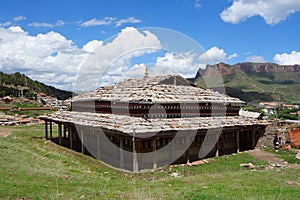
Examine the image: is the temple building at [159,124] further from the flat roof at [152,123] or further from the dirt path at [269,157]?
the dirt path at [269,157]

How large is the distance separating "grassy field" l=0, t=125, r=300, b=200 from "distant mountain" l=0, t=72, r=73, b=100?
225 feet

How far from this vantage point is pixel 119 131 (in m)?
15.0

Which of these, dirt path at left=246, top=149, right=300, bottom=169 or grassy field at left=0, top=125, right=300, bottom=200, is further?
dirt path at left=246, top=149, right=300, bottom=169

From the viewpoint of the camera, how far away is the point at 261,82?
4710 inches

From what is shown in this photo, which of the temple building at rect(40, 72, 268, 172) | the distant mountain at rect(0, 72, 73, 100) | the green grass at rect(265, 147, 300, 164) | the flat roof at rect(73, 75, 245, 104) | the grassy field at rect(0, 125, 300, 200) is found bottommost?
the green grass at rect(265, 147, 300, 164)

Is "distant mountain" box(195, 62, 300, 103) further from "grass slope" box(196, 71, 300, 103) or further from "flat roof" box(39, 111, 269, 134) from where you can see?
"flat roof" box(39, 111, 269, 134)

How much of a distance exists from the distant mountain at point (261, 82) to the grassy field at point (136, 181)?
7071 cm

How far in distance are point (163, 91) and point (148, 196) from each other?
10273mm

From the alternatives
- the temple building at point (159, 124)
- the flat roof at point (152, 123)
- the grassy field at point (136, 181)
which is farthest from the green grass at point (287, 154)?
the flat roof at point (152, 123)

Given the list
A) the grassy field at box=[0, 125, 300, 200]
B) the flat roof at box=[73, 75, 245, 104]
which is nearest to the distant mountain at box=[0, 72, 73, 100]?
the flat roof at box=[73, 75, 245, 104]

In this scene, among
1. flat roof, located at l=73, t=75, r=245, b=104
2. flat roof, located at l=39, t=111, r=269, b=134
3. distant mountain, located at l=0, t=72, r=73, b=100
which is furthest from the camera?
distant mountain, located at l=0, t=72, r=73, b=100

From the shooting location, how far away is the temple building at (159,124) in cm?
1588

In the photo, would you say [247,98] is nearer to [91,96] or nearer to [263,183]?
[91,96]

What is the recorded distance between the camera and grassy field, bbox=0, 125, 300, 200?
29.7 feet
